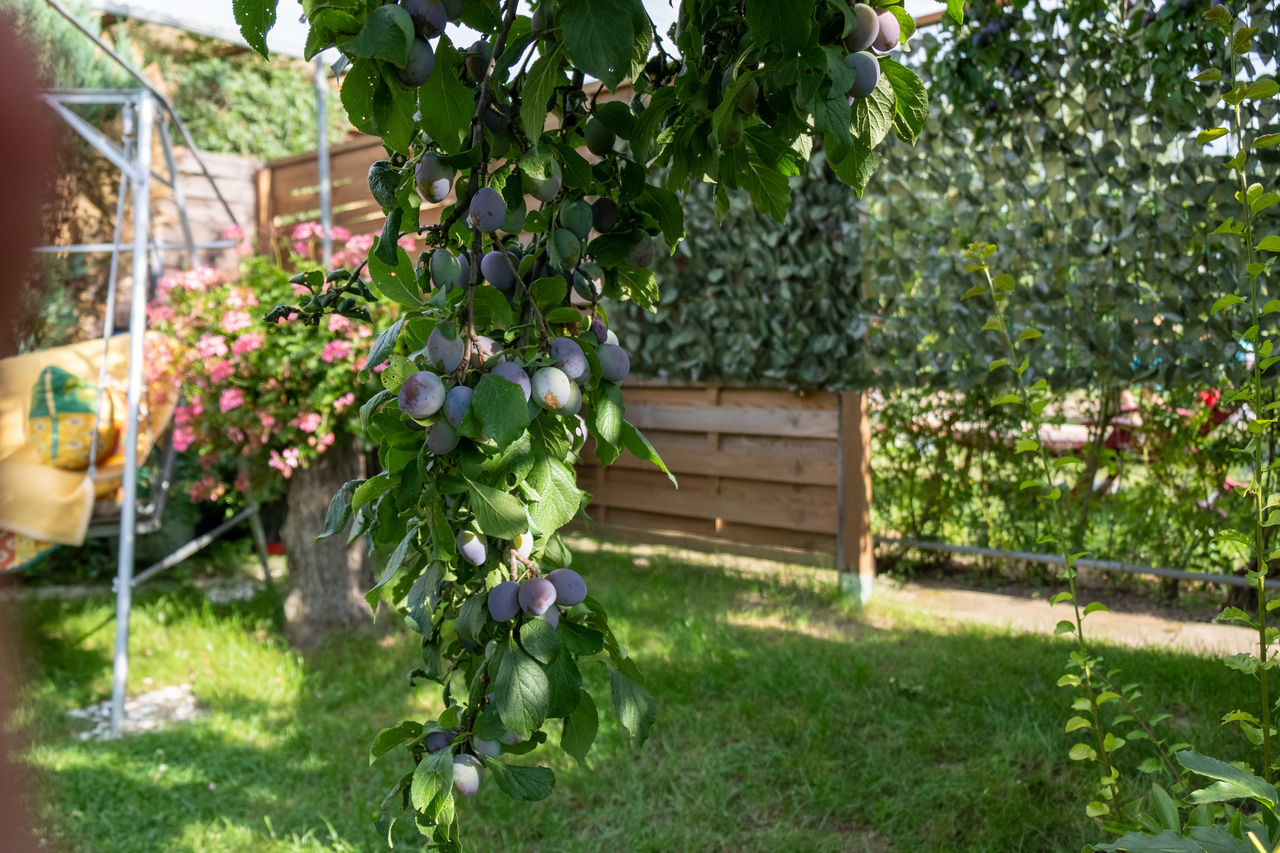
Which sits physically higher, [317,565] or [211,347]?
[211,347]

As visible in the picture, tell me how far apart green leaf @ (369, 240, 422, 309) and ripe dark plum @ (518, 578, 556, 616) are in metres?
0.26

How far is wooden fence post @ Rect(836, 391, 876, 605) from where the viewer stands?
12.2ft

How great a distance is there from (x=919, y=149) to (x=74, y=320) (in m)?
4.00

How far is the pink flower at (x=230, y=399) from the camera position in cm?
304

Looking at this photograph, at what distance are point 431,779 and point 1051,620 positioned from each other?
305 cm

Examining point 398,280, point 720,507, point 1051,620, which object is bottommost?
point 1051,620

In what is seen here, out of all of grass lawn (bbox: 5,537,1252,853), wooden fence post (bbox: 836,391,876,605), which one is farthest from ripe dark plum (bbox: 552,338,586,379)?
wooden fence post (bbox: 836,391,876,605)

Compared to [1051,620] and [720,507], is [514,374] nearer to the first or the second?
[1051,620]

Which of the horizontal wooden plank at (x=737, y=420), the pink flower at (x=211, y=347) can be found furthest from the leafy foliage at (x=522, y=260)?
the horizontal wooden plank at (x=737, y=420)

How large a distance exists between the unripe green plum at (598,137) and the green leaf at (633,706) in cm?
52

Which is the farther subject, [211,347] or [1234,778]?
[211,347]

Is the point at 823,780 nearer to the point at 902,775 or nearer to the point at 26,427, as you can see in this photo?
the point at 902,775

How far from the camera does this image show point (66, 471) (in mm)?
3031

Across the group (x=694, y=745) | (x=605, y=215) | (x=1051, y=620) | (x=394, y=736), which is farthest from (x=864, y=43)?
(x=1051, y=620)
